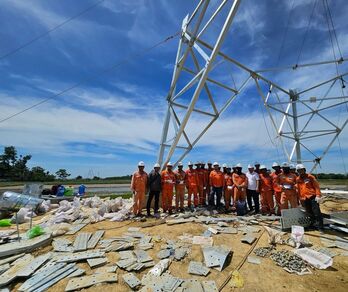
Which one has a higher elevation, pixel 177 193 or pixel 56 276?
pixel 177 193

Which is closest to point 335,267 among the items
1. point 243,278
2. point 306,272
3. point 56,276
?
point 306,272

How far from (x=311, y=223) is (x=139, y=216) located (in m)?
6.11

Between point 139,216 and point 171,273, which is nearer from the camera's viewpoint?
point 171,273

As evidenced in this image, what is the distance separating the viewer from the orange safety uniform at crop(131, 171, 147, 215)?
9.80 metres

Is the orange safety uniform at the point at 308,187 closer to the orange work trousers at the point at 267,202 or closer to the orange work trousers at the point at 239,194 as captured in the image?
the orange work trousers at the point at 267,202

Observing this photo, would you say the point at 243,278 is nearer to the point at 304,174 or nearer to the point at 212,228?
the point at 212,228

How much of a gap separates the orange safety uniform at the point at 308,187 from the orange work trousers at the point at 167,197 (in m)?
4.87

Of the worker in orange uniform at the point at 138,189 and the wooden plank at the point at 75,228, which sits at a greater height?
the worker in orange uniform at the point at 138,189

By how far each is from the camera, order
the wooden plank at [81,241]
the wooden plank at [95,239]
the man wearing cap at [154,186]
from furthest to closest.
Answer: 1. the man wearing cap at [154,186]
2. the wooden plank at [95,239]
3. the wooden plank at [81,241]

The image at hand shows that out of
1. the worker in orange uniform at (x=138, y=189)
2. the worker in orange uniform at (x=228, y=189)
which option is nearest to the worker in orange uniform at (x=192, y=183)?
the worker in orange uniform at (x=228, y=189)

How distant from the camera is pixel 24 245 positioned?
261 inches

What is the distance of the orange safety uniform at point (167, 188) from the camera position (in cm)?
1026

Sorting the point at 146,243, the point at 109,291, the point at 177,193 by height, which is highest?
the point at 177,193

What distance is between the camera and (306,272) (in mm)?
5270
